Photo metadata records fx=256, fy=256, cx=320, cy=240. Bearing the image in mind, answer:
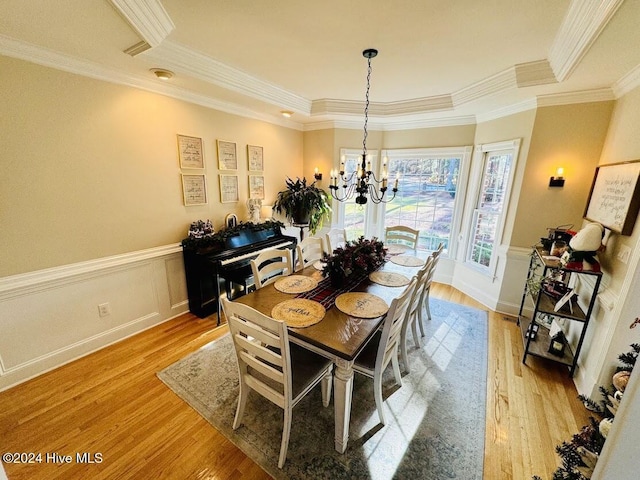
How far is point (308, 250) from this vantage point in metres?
2.93

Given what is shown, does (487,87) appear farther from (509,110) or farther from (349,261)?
(349,261)

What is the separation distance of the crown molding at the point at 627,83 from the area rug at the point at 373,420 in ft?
8.56

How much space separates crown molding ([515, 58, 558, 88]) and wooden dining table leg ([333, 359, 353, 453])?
2.99 metres

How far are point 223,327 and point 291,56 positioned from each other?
9.33ft

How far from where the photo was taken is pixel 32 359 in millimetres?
2125

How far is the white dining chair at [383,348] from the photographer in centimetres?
154

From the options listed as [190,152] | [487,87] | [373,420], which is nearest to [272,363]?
[373,420]

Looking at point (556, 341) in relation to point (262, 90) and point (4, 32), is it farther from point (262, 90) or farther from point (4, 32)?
point (4, 32)

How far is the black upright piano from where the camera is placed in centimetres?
283

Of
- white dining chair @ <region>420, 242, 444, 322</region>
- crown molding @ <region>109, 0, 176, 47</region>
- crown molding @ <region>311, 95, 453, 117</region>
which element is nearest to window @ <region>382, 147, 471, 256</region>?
crown molding @ <region>311, 95, 453, 117</region>

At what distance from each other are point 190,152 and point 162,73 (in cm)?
79

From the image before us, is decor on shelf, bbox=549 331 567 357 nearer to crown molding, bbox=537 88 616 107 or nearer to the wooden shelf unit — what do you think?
the wooden shelf unit

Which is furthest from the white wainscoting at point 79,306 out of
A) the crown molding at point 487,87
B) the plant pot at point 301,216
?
the crown molding at point 487,87

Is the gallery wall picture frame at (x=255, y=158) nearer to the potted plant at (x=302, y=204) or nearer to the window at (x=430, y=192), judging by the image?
the potted plant at (x=302, y=204)
